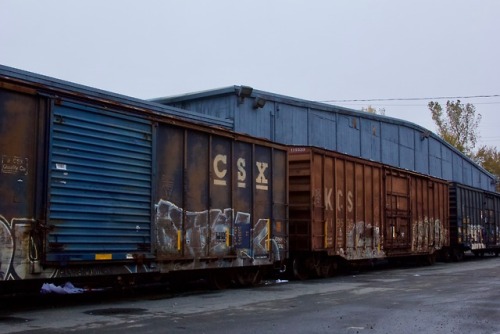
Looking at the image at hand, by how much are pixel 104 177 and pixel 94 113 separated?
1155 millimetres

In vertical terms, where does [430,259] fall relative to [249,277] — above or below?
Result: below

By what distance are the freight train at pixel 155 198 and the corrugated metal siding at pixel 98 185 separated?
2cm

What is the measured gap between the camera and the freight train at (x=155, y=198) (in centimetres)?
905

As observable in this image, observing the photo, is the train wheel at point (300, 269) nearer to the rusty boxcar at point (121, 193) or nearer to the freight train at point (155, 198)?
the freight train at point (155, 198)

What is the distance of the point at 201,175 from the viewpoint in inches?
487

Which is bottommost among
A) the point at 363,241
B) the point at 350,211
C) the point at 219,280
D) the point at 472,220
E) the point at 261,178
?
the point at 219,280

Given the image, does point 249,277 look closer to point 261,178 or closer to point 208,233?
point 208,233

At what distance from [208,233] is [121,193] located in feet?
8.59

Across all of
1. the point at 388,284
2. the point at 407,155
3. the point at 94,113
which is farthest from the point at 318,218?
the point at 407,155

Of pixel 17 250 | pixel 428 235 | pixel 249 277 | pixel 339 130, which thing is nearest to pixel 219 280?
pixel 249 277

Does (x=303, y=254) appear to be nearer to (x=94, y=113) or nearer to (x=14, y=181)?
(x=94, y=113)

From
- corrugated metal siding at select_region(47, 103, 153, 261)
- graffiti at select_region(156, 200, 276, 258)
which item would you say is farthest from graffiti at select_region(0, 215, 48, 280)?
graffiti at select_region(156, 200, 276, 258)

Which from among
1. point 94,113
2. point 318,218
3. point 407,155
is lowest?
point 318,218

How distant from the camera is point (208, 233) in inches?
490
